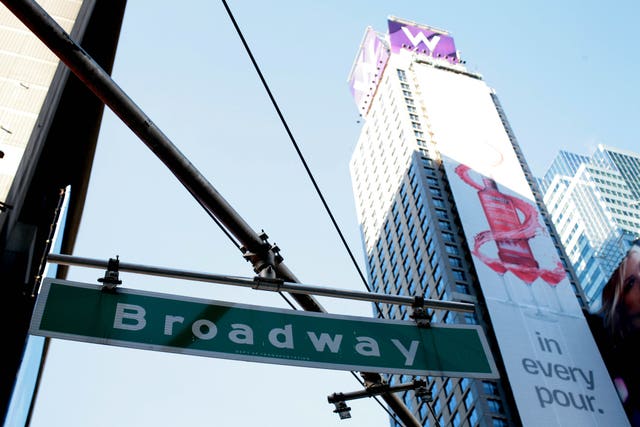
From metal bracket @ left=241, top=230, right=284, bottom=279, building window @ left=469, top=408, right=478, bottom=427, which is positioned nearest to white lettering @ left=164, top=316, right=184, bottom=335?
metal bracket @ left=241, top=230, right=284, bottom=279

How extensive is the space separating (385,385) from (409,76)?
110 meters

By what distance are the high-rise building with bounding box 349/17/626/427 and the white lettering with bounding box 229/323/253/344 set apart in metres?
44.8

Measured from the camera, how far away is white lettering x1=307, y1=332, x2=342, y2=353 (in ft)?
13.9

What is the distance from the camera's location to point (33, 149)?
10.1 m

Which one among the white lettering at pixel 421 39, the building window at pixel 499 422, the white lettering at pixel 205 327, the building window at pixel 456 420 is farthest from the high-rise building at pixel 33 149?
the white lettering at pixel 421 39

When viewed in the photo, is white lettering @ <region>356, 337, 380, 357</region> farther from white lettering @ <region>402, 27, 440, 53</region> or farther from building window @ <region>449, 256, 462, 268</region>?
white lettering @ <region>402, 27, 440, 53</region>

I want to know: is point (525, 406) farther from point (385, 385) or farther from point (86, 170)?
point (385, 385)

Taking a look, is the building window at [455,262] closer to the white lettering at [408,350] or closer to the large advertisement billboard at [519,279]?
the large advertisement billboard at [519,279]

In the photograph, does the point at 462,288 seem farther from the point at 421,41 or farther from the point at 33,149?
the point at 33,149

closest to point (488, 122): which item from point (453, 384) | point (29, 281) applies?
point (453, 384)

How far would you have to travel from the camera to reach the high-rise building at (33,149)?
8.73 m

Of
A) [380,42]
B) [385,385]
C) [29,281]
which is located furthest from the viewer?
[380,42]

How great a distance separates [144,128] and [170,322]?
Answer: 49.4 inches

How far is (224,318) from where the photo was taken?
4.17 metres
